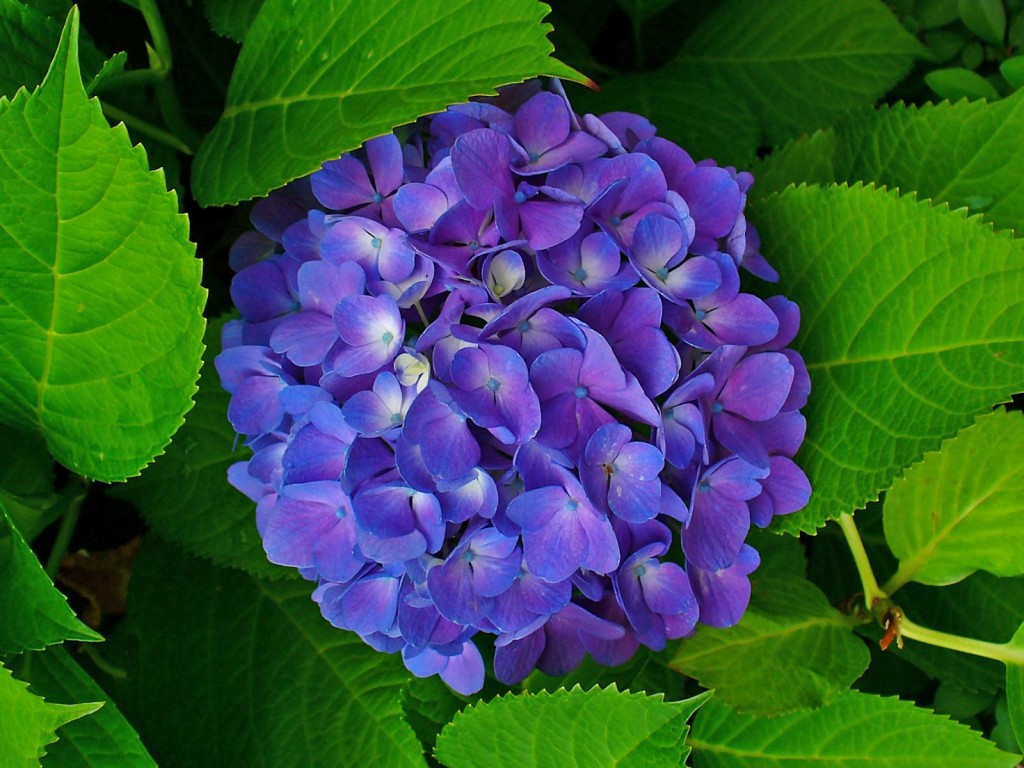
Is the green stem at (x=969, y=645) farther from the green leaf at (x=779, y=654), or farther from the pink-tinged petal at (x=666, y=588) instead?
the pink-tinged petal at (x=666, y=588)

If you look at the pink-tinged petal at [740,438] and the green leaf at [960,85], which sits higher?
the green leaf at [960,85]

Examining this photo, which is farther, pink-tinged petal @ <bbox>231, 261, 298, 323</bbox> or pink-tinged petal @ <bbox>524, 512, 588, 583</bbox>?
pink-tinged petal @ <bbox>231, 261, 298, 323</bbox>

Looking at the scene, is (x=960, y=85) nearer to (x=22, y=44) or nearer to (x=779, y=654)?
(x=779, y=654)

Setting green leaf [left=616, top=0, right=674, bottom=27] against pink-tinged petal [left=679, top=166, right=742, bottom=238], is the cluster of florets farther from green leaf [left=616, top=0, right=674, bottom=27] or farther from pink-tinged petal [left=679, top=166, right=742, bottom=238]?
green leaf [left=616, top=0, right=674, bottom=27]

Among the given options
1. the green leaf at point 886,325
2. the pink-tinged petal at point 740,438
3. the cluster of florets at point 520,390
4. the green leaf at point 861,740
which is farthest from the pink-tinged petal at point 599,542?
the green leaf at point 861,740

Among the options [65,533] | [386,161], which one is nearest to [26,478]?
[65,533]

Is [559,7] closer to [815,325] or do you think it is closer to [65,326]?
[815,325]

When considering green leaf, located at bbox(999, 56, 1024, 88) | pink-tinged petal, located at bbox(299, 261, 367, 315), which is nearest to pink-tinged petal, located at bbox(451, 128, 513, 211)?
pink-tinged petal, located at bbox(299, 261, 367, 315)

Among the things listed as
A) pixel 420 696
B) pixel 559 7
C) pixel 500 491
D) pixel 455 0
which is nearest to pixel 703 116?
pixel 559 7
